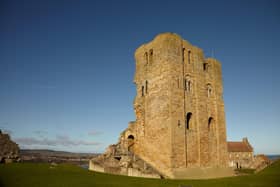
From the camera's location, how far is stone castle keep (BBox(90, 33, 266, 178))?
696 inches

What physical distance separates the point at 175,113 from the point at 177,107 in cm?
62

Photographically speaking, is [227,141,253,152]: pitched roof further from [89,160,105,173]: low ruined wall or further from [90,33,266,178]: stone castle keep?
[89,160,105,173]: low ruined wall

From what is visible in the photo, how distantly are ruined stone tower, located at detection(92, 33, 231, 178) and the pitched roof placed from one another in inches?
1271

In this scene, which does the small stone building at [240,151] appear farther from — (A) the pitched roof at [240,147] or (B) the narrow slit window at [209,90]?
(B) the narrow slit window at [209,90]

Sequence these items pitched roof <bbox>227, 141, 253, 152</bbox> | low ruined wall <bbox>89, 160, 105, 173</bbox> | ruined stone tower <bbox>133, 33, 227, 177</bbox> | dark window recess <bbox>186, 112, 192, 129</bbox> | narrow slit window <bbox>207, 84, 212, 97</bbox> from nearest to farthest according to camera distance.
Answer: ruined stone tower <bbox>133, 33, 227, 177</bbox>, low ruined wall <bbox>89, 160, 105, 173</bbox>, dark window recess <bbox>186, 112, 192, 129</bbox>, narrow slit window <bbox>207, 84, 212, 97</bbox>, pitched roof <bbox>227, 141, 253, 152</bbox>

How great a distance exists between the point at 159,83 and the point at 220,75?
8.84 metres

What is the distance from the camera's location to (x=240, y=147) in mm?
51406

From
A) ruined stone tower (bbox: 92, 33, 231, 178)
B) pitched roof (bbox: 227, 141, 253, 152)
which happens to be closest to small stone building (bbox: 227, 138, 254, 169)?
pitched roof (bbox: 227, 141, 253, 152)

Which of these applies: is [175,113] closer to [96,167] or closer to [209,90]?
[209,90]

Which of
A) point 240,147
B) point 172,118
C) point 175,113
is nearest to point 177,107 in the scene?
point 175,113

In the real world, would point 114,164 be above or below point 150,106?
below

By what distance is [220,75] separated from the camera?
24.3 metres

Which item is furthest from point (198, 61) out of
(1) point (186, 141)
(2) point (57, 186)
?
(2) point (57, 186)

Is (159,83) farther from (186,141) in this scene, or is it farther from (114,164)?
(114,164)
